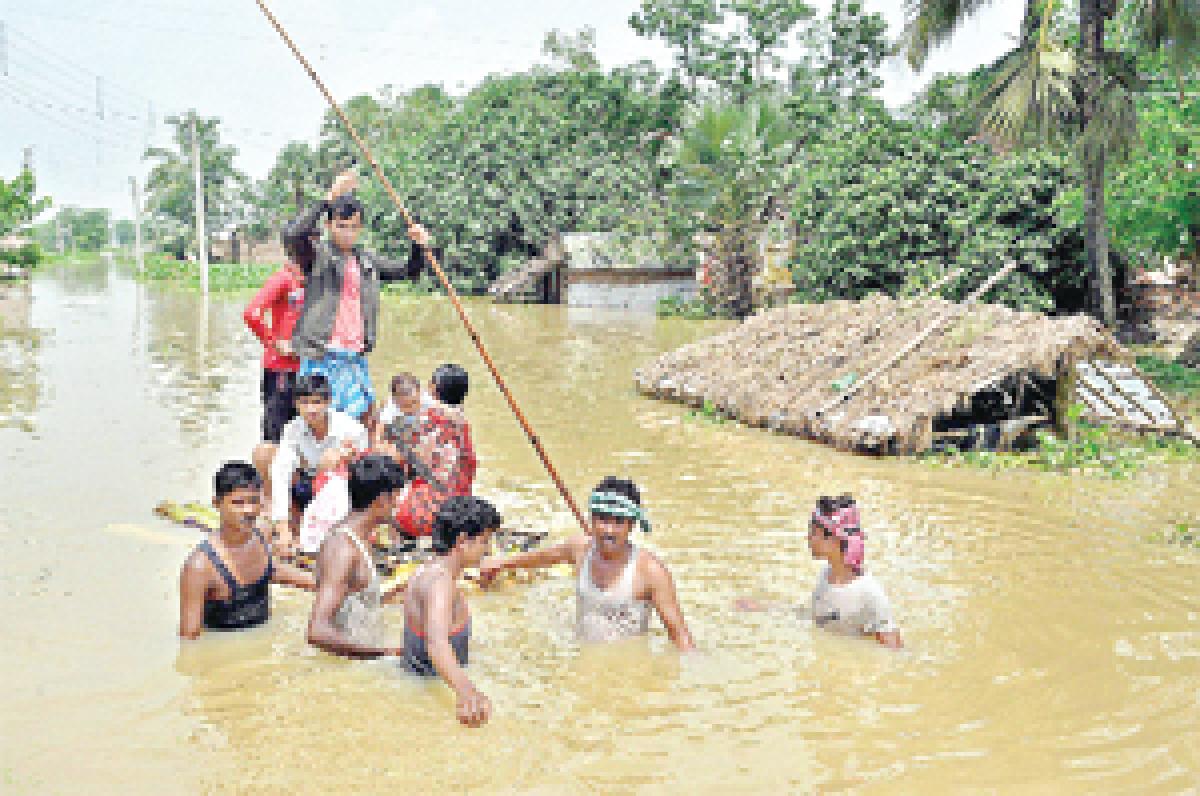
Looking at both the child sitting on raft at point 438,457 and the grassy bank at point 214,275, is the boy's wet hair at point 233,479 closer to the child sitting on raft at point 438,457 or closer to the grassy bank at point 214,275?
the child sitting on raft at point 438,457

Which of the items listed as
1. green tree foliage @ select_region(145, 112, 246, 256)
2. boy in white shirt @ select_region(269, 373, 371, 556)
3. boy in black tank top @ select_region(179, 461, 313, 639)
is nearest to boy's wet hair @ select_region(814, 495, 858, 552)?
boy in black tank top @ select_region(179, 461, 313, 639)

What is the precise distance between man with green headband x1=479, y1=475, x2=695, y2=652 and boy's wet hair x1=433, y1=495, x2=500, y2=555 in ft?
1.63

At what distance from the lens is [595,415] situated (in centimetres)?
1283

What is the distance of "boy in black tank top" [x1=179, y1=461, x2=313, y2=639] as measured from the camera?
15.9 feet

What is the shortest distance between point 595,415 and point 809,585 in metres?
6.54

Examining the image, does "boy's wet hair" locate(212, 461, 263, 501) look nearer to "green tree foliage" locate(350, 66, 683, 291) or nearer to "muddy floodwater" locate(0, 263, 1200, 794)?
"muddy floodwater" locate(0, 263, 1200, 794)

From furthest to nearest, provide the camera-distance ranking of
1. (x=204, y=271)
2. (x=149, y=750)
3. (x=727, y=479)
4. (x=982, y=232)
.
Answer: (x=204, y=271), (x=982, y=232), (x=727, y=479), (x=149, y=750)

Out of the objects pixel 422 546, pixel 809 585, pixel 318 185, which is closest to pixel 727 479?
pixel 809 585

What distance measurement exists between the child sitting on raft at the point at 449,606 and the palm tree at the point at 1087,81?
13.7 meters

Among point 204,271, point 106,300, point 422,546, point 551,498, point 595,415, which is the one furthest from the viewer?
point 204,271

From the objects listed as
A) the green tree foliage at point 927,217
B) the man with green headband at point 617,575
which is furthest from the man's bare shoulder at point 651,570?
the green tree foliage at point 927,217

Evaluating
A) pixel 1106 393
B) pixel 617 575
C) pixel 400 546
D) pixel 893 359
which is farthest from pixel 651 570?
pixel 1106 393

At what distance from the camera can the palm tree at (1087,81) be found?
1552 cm

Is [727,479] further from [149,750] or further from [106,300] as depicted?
[106,300]
